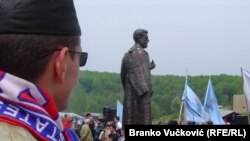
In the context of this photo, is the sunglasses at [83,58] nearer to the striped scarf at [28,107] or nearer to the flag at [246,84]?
the striped scarf at [28,107]

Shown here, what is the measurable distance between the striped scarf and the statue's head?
8142mm

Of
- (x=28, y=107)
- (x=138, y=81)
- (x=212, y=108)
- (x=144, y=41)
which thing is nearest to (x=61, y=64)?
(x=28, y=107)

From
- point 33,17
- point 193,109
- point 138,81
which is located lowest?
point 193,109

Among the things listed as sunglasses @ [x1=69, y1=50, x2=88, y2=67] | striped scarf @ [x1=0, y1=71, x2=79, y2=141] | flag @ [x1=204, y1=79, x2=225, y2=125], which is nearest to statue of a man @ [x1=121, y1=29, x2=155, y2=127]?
sunglasses @ [x1=69, y1=50, x2=88, y2=67]

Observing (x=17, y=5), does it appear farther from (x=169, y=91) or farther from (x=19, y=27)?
(x=169, y=91)

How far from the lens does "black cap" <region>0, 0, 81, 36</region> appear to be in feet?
4.97

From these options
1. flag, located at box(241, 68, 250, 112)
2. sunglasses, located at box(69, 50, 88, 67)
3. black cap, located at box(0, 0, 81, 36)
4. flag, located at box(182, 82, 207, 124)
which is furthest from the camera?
flag, located at box(182, 82, 207, 124)

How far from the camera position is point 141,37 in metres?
9.66

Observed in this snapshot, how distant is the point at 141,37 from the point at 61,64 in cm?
812

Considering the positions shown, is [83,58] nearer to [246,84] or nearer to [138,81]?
[138,81]

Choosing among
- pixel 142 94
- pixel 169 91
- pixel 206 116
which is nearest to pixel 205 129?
pixel 142 94

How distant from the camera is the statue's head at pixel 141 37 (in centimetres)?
961

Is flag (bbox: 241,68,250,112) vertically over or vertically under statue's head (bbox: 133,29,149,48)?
under

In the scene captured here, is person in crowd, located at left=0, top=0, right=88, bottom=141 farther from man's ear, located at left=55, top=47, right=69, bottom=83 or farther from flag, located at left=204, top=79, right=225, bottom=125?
flag, located at left=204, top=79, right=225, bottom=125
